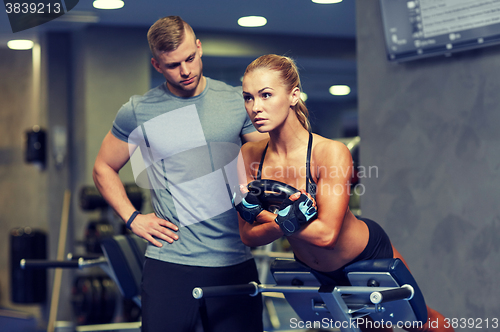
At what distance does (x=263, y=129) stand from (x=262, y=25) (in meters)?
4.03

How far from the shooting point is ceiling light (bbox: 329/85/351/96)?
865 centimetres

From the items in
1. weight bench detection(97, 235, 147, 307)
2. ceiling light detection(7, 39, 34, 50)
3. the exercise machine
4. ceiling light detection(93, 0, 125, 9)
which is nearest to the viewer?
the exercise machine

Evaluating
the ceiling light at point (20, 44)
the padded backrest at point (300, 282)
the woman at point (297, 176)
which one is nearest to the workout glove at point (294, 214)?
the woman at point (297, 176)

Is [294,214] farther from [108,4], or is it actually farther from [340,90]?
[340,90]

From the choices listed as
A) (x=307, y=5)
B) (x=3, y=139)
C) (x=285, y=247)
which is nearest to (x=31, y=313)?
(x=3, y=139)

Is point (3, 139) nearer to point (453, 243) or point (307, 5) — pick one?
point (307, 5)

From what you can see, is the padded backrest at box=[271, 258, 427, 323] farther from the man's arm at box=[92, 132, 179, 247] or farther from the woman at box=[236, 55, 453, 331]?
the man's arm at box=[92, 132, 179, 247]

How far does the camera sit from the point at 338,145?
1631 millimetres

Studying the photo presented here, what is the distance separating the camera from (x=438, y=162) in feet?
8.79

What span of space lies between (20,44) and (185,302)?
5193 millimetres

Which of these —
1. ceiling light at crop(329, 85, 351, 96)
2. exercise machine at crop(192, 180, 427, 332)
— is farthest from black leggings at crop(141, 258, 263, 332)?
ceiling light at crop(329, 85, 351, 96)

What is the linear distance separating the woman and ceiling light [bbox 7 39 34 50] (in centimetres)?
499

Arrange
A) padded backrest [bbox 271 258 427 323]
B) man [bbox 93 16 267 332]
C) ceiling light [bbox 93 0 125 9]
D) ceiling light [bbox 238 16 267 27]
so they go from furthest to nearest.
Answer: ceiling light [bbox 238 16 267 27], ceiling light [bbox 93 0 125 9], man [bbox 93 16 267 332], padded backrest [bbox 271 258 427 323]

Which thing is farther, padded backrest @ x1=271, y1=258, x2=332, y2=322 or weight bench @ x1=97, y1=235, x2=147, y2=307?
weight bench @ x1=97, y1=235, x2=147, y2=307
